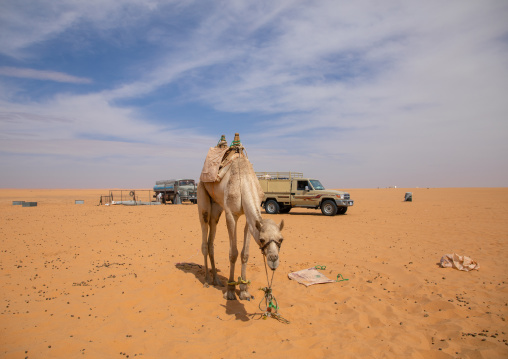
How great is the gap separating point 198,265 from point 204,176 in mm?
2961

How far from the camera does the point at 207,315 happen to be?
16.0 ft

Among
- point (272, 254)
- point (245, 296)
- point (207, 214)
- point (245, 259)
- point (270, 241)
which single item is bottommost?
point (245, 296)

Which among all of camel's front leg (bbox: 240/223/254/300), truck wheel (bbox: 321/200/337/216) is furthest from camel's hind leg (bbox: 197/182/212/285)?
truck wheel (bbox: 321/200/337/216)

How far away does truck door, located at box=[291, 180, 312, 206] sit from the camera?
19675 millimetres

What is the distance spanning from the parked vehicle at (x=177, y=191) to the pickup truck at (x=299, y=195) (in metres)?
12.3

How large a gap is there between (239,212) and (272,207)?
50.7ft

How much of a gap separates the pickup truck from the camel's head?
51.4 feet

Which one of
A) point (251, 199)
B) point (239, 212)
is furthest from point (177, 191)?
point (251, 199)

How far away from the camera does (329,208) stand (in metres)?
19.1

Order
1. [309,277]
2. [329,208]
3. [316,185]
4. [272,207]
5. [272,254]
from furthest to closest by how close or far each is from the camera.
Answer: [272,207] → [316,185] → [329,208] → [309,277] → [272,254]

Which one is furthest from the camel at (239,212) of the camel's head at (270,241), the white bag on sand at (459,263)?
the white bag on sand at (459,263)

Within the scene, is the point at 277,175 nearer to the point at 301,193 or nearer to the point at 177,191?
the point at 301,193

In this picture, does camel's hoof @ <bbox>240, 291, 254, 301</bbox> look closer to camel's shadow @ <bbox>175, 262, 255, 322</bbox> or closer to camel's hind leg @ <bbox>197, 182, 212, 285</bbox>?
camel's shadow @ <bbox>175, 262, 255, 322</bbox>

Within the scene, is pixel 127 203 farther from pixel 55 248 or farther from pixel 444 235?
pixel 444 235
